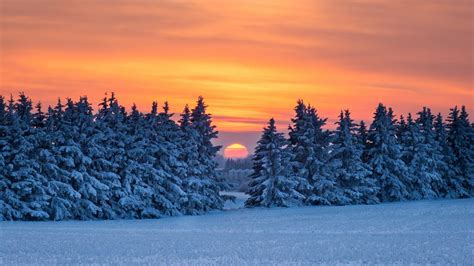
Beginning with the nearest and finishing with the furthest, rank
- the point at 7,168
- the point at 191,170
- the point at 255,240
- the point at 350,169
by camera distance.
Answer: the point at 255,240 < the point at 7,168 < the point at 191,170 < the point at 350,169

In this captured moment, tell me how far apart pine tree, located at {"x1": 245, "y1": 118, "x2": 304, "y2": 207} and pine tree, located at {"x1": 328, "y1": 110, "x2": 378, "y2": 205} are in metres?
5.95

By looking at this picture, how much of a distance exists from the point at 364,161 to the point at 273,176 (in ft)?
51.1

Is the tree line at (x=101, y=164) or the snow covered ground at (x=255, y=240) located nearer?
the snow covered ground at (x=255, y=240)

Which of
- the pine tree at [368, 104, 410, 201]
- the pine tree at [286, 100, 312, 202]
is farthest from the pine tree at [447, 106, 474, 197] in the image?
the pine tree at [286, 100, 312, 202]

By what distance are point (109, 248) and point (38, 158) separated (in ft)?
77.7

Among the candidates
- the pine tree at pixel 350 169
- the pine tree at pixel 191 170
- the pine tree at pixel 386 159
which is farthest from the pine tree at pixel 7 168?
the pine tree at pixel 386 159

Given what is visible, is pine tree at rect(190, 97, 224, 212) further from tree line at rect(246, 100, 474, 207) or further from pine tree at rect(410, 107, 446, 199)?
pine tree at rect(410, 107, 446, 199)

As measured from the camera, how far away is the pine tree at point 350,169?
7238 centimetres

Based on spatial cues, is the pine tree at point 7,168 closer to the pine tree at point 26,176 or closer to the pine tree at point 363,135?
the pine tree at point 26,176

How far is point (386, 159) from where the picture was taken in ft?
253

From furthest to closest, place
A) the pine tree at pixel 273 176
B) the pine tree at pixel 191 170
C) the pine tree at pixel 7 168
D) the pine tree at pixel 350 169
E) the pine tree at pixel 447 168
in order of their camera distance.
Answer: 1. the pine tree at pixel 447 168
2. the pine tree at pixel 350 169
3. the pine tree at pixel 273 176
4. the pine tree at pixel 191 170
5. the pine tree at pixel 7 168

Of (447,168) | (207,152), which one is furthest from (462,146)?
(207,152)

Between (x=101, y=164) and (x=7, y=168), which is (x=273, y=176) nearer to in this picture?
(x=101, y=164)

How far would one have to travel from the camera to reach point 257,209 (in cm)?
6556
